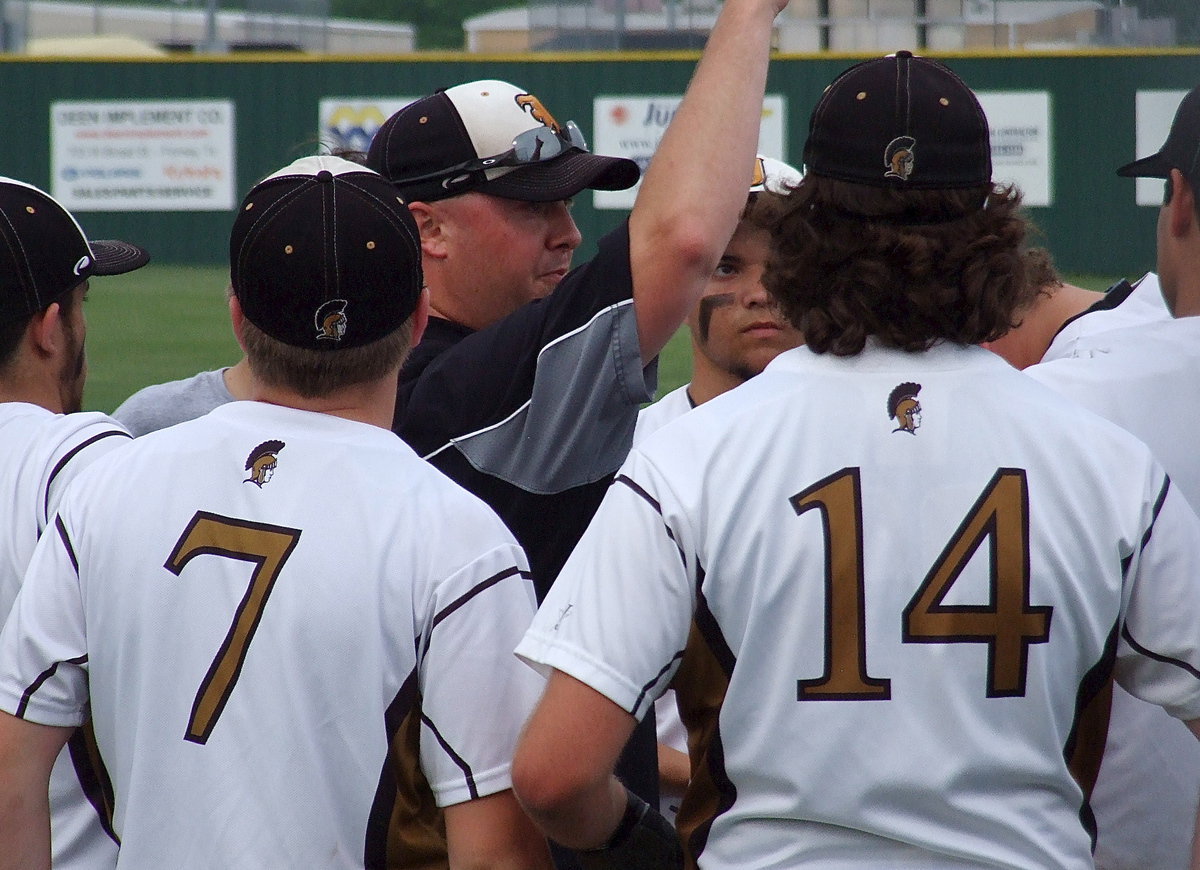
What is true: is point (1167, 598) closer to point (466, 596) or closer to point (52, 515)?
point (466, 596)

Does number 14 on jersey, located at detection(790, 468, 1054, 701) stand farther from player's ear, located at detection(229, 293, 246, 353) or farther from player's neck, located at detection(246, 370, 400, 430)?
player's ear, located at detection(229, 293, 246, 353)

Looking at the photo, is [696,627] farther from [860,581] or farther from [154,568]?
[154,568]

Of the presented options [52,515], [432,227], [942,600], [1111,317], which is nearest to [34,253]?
[52,515]

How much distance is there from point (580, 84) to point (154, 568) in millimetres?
15542

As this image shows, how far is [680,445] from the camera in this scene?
181 centimetres

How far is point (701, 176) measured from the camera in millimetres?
2031

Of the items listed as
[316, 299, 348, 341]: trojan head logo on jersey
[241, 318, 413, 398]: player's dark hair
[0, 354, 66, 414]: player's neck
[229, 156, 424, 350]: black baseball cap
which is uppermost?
[229, 156, 424, 350]: black baseball cap

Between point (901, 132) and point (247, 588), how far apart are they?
1.01m

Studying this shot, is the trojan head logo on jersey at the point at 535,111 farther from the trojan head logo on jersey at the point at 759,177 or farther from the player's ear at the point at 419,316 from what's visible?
the trojan head logo on jersey at the point at 759,177

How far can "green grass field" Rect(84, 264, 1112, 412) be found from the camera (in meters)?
11.6

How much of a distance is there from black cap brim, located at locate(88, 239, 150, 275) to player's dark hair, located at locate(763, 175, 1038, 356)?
1.49m

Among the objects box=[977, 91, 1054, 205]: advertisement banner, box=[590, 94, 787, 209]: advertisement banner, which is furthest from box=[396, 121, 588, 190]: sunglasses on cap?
box=[977, 91, 1054, 205]: advertisement banner

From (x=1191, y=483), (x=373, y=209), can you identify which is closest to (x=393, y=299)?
(x=373, y=209)

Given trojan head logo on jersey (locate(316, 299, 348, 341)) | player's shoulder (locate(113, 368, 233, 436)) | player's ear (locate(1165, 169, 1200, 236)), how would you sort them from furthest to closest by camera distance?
player's shoulder (locate(113, 368, 233, 436)) < player's ear (locate(1165, 169, 1200, 236)) < trojan head logo on jersey (locate(316, 299, 348, 341))
